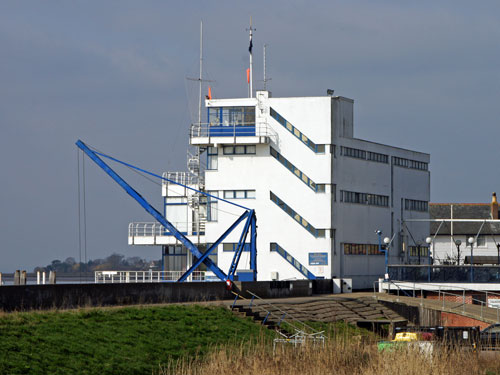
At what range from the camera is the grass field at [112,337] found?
25.2 meters

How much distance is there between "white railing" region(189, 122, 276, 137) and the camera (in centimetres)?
6088

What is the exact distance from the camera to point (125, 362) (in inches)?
1070

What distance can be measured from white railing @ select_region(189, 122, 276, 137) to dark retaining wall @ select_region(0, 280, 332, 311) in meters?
13.9

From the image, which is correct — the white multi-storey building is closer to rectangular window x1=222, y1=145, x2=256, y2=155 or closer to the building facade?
rectangular window x1=222, y1=145, x2=256, y2=155

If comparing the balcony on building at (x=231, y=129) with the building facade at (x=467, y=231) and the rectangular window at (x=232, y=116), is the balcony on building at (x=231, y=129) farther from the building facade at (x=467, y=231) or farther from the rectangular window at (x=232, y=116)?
the building facade at (x=467, y=231)

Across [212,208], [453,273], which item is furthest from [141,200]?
[453,273]

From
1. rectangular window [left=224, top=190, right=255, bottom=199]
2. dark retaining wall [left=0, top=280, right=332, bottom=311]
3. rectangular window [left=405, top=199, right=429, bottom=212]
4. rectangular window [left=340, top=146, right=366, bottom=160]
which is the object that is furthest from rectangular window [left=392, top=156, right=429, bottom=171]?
dark retaining wall [left=0, top=280, right=332, bottom=311]

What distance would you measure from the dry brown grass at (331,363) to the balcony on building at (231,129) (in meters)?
32.3

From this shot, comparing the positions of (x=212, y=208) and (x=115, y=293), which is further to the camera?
(x=212, y=208)

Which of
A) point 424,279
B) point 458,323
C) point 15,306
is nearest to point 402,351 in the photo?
point 15,306

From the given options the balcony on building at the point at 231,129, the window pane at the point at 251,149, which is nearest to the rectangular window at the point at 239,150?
the window pane at the point at 251,149

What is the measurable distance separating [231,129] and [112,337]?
33.1 metres

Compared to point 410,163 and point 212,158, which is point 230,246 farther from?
point 410,163

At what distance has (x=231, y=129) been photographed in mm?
61250
